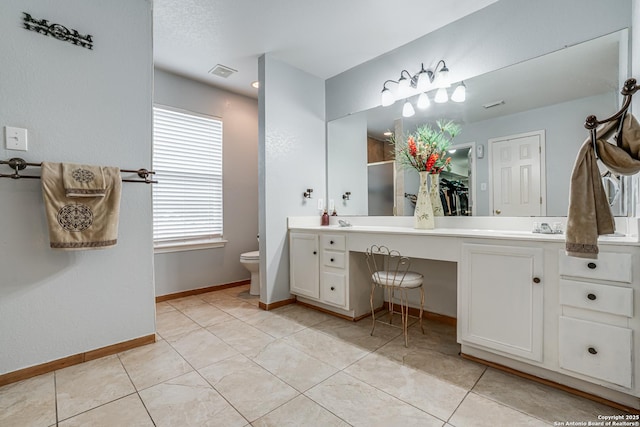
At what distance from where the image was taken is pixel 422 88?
256 centimetres

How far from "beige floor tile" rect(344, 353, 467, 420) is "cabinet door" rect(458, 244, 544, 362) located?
41 cm

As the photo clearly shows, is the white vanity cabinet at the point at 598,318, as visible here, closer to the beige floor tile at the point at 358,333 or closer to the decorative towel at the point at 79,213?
the beige floor tile at the point at 358,333

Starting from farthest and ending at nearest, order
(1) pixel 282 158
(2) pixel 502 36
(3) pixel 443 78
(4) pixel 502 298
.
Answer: (1) pixel 282 158
(3) pixel 443 78
(2) pixel 502 36
(4) pixel 502 298

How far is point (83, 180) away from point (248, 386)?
1.61m

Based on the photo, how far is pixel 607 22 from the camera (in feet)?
5.72

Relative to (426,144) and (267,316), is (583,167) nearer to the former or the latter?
(426,144)

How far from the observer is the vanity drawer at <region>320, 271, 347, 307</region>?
2.59m

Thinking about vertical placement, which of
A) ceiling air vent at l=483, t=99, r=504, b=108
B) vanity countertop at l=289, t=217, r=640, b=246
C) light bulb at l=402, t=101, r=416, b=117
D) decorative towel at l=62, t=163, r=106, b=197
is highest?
light bulb at l=402, t=101, r=416, b=117

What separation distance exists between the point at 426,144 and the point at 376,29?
1085 millimetres

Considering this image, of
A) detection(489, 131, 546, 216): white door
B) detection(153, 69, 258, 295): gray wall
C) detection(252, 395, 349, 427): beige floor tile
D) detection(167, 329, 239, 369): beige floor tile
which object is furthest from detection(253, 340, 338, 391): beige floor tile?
detection(153, 69, 258, 295): gray wall

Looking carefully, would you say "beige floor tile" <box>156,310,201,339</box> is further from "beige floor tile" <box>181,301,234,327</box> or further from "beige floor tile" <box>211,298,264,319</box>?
"beige floor tile" <box>211,298,264,319</box>

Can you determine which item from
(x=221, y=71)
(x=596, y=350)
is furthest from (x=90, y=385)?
(x=221, y=71)

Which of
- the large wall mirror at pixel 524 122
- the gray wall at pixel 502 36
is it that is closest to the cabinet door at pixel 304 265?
the large wall mirror at pixel 524 122

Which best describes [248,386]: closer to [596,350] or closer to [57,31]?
[596,350]
